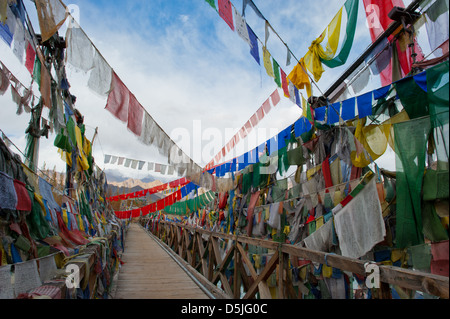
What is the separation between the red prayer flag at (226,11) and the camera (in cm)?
384

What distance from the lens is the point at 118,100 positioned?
3.87 metres

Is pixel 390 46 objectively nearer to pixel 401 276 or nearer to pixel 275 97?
pixel 275 97

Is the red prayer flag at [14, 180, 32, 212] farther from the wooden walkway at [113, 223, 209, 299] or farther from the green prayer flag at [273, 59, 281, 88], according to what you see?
the green prayer flag at [273, 59, 281, 88]

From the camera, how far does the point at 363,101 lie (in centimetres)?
399

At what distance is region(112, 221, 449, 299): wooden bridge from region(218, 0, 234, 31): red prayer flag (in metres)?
3.13

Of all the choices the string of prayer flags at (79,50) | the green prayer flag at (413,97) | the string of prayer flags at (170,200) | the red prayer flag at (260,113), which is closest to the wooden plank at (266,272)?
the green prayer flag at (413,97)

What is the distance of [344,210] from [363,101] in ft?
5.25

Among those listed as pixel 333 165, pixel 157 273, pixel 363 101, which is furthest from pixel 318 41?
pixel 157 273

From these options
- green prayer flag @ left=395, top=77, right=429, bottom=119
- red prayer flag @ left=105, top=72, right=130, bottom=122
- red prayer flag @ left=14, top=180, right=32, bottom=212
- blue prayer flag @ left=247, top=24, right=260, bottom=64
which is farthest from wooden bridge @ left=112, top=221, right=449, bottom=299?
blue prayer flag @ left=247, top=24, right=260, bottom=64

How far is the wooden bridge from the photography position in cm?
187

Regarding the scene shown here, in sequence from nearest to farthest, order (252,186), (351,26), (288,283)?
(288,283), (351,26), (252,186)

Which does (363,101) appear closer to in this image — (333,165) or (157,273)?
(333,165)

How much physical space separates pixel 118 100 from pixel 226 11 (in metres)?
1.97

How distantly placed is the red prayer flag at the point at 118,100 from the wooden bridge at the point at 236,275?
264cm
